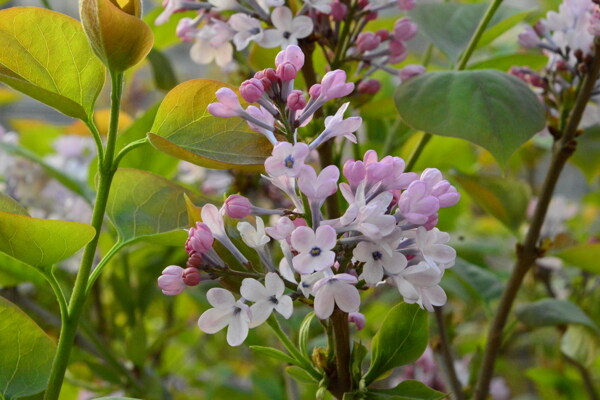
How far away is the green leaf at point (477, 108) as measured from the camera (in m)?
0.39

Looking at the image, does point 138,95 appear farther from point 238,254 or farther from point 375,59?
point 238,254

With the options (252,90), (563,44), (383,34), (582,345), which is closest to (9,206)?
(252,90)

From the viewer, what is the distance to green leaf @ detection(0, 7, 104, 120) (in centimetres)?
33

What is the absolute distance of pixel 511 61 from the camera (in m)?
0.58

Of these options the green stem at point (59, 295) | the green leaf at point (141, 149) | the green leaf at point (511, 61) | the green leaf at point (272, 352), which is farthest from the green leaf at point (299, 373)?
the green leaf at point (511, 61)

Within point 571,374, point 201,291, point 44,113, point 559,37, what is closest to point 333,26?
point 559,37

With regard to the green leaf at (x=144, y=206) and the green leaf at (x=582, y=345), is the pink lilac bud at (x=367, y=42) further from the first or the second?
the green leaf at (x=582, y=345)

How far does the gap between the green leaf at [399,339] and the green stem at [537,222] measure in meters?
0.18

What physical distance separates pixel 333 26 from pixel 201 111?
0.54 feet

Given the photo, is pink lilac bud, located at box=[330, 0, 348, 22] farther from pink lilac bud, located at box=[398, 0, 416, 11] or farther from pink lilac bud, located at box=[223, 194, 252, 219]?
pink lilac bud, located at box=[223, 194, 252, 219]

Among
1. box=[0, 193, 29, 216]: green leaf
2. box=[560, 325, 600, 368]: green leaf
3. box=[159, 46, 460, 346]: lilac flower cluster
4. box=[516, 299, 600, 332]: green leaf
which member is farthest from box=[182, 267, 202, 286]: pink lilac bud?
box=[560, 325, 600, 368]: green leaf

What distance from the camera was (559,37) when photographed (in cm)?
47

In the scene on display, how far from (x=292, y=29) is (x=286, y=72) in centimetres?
11

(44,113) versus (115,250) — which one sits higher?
(115,250)
